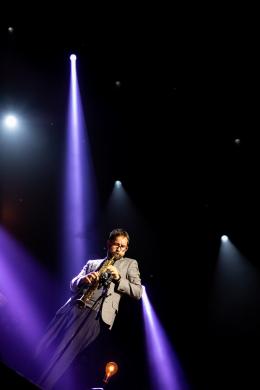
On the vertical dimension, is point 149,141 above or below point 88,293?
above

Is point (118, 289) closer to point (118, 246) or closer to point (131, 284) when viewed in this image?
point (131, 284)

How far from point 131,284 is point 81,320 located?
571 millimetres

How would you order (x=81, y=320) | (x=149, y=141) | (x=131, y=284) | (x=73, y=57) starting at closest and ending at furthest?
(x=81, y=320), (x=131, y=284), (x=73, y=57), (x=149, y=141)

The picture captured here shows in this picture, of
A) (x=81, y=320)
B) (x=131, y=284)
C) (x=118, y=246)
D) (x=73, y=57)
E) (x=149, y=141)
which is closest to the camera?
(x=81, y=320)

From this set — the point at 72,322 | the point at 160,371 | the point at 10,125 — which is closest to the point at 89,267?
the point at 72,322

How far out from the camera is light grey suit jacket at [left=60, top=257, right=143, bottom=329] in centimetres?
343

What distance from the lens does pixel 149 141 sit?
741 centimetres

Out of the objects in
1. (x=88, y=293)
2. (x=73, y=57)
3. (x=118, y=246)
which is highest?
(x=73, y=57)

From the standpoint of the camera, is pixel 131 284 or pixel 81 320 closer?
pixel 81 320

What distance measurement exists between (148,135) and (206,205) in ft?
5.92

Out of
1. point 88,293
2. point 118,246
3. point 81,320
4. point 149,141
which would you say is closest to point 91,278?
point 88,293

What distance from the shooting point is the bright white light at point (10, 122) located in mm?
7059

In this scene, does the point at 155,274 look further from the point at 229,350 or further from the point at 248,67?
the point at 248,67

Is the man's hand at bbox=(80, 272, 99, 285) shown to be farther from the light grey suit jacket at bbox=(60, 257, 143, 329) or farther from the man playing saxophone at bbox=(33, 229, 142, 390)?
the light grey suit jacket at bbox=(60, 257, 143, 329)
